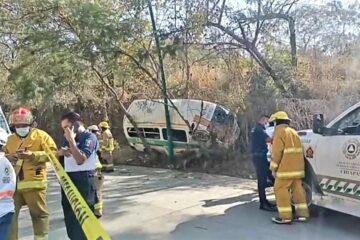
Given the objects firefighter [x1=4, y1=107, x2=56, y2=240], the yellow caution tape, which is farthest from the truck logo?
firefighter [x1=4, y1=107, x2=56, y2=240]

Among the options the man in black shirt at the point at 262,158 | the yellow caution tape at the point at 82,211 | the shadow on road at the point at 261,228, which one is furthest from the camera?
the man in black shirt at the point at 262,158

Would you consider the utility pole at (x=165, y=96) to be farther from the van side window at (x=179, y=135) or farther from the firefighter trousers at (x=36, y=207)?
the firefighter trousers at (x=36, y=207)

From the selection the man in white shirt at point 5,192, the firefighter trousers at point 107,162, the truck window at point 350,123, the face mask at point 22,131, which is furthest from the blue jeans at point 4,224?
the firefighter trousers at point 107,162

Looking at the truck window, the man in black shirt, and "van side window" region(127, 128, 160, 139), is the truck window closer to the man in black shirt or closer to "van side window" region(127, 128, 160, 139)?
the man in black shirt

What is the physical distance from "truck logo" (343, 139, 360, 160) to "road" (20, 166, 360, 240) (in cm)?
105

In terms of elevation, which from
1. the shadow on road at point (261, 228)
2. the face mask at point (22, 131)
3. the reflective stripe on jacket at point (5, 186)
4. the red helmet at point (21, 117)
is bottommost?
the shadow on road at point (261, 228)

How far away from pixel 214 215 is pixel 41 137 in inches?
121

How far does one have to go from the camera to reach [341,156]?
5.86 meters

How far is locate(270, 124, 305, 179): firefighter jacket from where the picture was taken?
622 cm

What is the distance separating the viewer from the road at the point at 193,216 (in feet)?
19.5

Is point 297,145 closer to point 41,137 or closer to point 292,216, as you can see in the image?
point 292,216

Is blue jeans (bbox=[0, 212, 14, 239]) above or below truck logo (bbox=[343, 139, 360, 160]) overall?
below

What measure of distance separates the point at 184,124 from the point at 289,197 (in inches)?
250

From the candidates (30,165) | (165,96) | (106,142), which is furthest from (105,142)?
(30,165)
